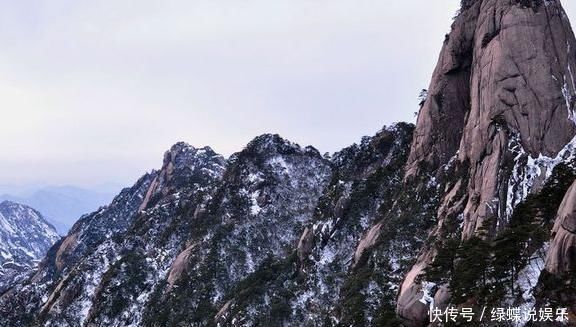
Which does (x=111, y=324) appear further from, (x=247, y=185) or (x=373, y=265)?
(x=373, y=265)

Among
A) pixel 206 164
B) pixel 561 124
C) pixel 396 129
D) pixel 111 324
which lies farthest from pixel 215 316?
pixel 206 164

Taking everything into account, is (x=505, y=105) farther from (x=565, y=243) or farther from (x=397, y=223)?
(x=397, y=223)

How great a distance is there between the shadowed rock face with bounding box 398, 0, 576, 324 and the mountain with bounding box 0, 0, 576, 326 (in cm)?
17

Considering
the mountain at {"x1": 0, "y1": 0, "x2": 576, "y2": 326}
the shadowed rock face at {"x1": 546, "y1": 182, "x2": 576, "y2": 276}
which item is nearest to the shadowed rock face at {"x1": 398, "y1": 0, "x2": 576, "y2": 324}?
the mountain at {"x1": 0, "y1": 0, "x2": 576, "y2": 326}

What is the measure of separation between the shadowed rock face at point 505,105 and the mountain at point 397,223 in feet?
0.54

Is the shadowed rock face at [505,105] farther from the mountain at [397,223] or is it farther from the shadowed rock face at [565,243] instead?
the shadowed rock face at [565,243]

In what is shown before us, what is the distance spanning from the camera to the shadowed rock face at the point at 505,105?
50.3 metres

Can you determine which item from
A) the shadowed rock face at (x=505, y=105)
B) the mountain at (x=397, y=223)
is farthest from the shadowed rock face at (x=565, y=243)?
the shadowed rock face at (x=505, y=105)

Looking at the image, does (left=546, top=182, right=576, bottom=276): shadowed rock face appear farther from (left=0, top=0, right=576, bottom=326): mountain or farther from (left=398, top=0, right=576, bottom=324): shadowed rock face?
(left=398, top=0, right=576, bottom=324): shadowed rock face

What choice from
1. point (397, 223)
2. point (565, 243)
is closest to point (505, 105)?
point (565, 243)

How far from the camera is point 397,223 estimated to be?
69750 millimetres

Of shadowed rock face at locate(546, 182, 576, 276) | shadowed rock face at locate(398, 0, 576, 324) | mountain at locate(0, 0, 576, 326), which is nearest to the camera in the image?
shadowed rock face at locate(546, 182, 576, 276)

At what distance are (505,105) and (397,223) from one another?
22657 millimetres

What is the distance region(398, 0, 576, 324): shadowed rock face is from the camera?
50281 millimetres
